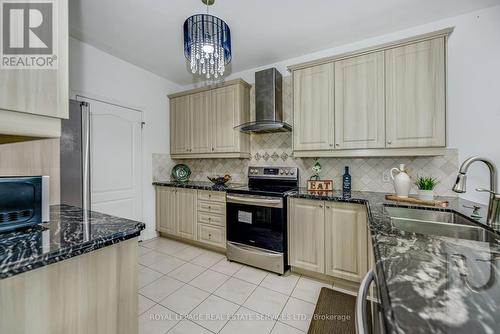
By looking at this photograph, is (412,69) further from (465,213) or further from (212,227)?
(212,227)

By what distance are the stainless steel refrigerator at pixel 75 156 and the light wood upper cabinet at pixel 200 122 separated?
147 centimetres

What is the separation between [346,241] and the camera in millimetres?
2045

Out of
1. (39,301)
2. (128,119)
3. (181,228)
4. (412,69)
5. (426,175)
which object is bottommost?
(181,228)

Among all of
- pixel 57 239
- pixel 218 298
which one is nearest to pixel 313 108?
pixel 218 298

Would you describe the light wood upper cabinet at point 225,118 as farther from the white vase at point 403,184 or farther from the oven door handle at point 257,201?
the white vase at point 403,184

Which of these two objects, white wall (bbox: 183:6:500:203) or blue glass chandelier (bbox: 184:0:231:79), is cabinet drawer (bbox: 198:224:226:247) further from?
white wall (bbox: 183:6:500:203)

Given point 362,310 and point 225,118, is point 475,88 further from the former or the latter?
point 225,118

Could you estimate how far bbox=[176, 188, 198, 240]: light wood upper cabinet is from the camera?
303cm

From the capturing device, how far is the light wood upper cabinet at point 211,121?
3.00 meters

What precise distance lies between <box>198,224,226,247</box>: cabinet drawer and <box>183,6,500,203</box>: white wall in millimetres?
2616

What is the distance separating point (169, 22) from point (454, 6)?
2.71 m

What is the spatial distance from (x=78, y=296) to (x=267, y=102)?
248 centimetres

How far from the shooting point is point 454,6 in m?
1.97

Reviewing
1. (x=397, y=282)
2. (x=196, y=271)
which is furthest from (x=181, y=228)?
(x=397, y=282)
